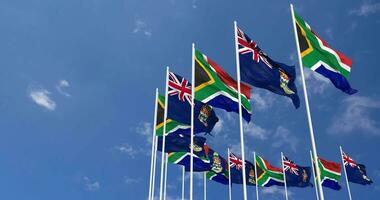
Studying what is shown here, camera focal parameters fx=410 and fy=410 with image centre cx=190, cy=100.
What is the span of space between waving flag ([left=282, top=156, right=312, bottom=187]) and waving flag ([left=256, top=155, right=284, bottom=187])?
767mm

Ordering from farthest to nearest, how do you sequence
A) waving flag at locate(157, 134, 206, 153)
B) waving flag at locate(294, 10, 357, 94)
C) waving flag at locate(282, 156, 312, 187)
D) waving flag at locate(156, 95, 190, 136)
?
waving flag at locate(282, 156, 312, 187) → waving flag at locate(157, 134, 206, 153) → waving flag at locate(156, 95, 190, 136) → waving flag at locate(294, 10, 357, 94)

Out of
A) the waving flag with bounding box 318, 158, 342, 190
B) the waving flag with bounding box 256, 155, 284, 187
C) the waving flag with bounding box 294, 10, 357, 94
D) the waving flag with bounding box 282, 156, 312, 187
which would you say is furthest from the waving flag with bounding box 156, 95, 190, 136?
the waving flag with bounding box 318, 158, 342, 190

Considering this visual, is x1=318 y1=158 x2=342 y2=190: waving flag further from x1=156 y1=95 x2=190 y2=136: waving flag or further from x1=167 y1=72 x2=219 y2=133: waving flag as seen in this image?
x1=167 y1=72 x2=219 y2=133: waving flag

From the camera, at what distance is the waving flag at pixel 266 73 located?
17.5 m

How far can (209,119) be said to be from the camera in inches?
846

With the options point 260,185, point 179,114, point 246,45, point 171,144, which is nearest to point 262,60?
point 246,45

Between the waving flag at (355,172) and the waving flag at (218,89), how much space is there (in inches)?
942

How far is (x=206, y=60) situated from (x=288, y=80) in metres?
4.46

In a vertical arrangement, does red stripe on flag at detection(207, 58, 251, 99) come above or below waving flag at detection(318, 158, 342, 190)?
below

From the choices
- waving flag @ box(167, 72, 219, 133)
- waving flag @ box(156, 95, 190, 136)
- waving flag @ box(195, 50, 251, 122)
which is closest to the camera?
waving flag @ box(195, 50, 251, 122)

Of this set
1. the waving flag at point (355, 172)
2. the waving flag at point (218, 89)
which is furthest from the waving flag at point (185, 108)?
the waving flag at point (355, 172)

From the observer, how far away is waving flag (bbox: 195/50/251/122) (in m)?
19.3

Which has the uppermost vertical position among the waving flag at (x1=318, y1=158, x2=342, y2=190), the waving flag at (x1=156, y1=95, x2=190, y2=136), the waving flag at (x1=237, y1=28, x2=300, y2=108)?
the waving flag at (x1=318, y1=158, x2=342, y2=190)

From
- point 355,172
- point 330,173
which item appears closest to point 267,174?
point 330,173
